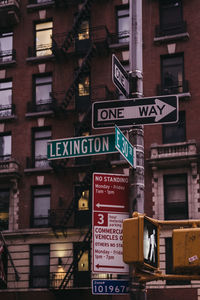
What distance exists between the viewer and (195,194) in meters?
28.7

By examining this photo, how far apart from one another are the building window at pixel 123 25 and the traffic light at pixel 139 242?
1053 inches

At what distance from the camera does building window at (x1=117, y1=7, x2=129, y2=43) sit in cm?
3247

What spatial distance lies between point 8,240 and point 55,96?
862 cm

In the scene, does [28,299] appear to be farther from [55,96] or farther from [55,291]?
[55,96]

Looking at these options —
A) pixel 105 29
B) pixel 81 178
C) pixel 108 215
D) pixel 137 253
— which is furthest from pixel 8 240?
pixel 137 253

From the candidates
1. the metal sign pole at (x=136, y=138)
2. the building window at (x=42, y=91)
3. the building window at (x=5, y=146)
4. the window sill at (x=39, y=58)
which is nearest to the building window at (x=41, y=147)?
the building window at (x=42, y=91)

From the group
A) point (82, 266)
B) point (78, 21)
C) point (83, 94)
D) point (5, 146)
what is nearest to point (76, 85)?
point (83, 94)

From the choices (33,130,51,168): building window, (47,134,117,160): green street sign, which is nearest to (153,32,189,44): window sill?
(33,130,51,168): building window

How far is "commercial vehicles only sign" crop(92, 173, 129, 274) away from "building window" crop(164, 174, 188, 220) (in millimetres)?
21099

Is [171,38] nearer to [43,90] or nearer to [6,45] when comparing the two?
[43,90]

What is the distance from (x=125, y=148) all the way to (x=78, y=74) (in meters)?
23.5

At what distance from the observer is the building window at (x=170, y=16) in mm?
31531

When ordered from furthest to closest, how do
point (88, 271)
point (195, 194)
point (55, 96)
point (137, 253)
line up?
point (55, 96) < point (88, 271) < point (195, 194) < point (137, 253)

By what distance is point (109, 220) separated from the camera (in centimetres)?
831
